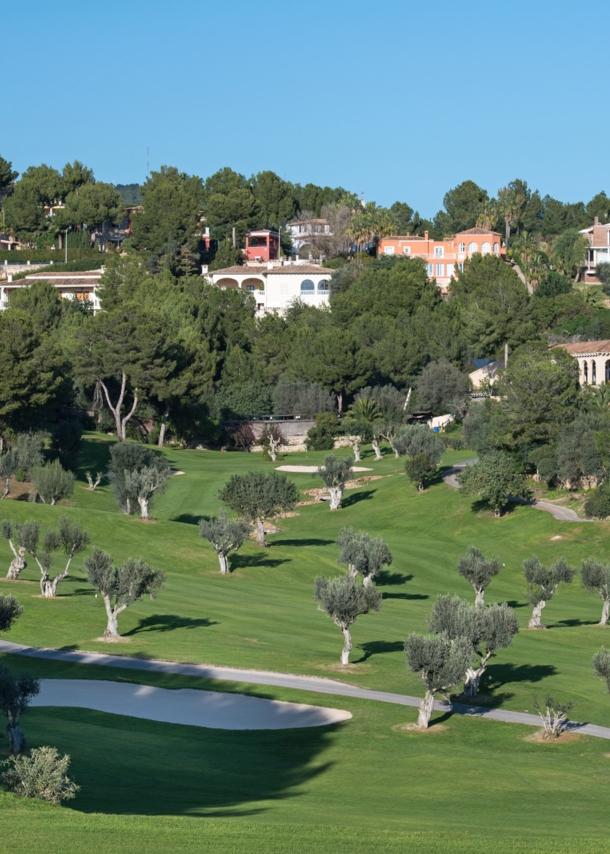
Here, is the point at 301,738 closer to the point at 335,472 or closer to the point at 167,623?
the point at 167,623

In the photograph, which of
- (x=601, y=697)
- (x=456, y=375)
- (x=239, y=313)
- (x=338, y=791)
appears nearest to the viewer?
(x=338, y=791)

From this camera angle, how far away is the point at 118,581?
41125mm

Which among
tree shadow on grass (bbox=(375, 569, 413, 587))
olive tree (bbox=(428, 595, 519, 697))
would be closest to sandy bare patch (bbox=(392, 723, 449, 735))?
olive tree (bbox=(428, 595, 519, 697))

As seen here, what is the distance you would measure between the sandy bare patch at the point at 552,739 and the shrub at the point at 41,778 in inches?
559

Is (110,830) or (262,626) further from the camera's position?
(262,626)

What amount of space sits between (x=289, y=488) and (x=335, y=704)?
36.0 metres

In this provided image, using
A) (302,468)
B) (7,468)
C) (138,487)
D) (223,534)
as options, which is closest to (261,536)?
(138,487)

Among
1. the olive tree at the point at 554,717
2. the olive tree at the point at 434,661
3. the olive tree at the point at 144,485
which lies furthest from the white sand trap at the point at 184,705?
the olive tree at the point at 144,485

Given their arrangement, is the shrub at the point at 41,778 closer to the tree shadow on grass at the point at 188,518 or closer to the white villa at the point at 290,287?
the tree shadow on grass at the point at 188,518

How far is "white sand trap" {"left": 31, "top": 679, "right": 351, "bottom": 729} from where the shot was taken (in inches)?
1252

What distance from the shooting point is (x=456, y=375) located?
128 meters

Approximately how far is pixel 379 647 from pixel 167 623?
8120mm

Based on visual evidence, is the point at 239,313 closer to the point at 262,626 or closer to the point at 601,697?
the point at 262,626

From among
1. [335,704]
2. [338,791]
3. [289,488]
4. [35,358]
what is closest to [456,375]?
[35,358]
